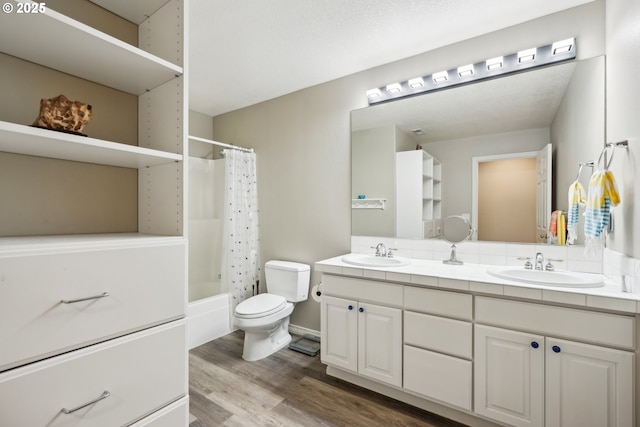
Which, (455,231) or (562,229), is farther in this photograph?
(455,231)

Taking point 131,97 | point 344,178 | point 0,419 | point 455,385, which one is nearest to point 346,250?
point 344,178

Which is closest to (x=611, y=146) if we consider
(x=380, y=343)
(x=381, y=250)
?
(x=381, y=250)

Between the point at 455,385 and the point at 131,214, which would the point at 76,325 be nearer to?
the point at 131,214

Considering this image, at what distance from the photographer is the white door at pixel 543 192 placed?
1879 mm

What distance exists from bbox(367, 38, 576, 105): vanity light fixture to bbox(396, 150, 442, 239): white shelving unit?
1.68 ft

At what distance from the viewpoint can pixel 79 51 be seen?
1008 millimetres

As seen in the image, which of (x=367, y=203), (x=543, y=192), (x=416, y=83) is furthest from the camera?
(x=367, y=203)

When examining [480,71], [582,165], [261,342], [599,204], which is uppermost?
[480,71]

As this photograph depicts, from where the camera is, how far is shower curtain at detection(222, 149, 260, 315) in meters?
2.98

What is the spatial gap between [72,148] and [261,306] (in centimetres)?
184

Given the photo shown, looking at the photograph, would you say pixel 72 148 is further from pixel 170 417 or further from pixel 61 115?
pixel 170 417

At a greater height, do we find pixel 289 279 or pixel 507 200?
pixel 507 200

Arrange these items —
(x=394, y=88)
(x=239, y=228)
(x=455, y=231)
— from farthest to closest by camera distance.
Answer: (x=239, y=228) → (x=394, y=88) → (x=455, y=231)

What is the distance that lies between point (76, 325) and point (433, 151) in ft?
7.63
